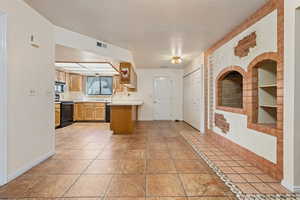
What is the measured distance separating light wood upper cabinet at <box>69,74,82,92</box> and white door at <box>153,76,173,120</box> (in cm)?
340

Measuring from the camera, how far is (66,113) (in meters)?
7.05

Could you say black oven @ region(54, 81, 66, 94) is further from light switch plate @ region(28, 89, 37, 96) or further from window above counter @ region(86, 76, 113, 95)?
light switch plate @ region(28, 89, 37, 96)

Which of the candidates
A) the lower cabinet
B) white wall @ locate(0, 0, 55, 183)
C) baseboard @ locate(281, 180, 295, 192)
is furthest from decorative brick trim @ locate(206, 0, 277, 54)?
the lower cabinet

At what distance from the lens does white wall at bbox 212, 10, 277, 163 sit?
2469 mm

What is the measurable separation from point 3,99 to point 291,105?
A: 3.41m

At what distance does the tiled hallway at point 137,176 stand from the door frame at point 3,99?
23cm

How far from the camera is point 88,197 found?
197 centimetres

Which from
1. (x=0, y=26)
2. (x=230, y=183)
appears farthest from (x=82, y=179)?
(x=0, y=26)

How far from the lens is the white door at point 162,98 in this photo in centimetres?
856

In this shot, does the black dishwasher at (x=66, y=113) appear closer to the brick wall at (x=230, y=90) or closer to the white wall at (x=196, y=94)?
the white wall at (x=196, y=94)

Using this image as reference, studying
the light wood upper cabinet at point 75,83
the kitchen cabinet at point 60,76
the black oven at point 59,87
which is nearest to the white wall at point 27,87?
the black oven at point 59,87

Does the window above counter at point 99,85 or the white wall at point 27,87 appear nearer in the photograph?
the white wall at point 27,87

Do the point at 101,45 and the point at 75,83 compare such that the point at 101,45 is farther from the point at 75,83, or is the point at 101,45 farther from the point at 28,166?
the point at 75,83

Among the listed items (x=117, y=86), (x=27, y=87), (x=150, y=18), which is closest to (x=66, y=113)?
(x=117, y=86)
